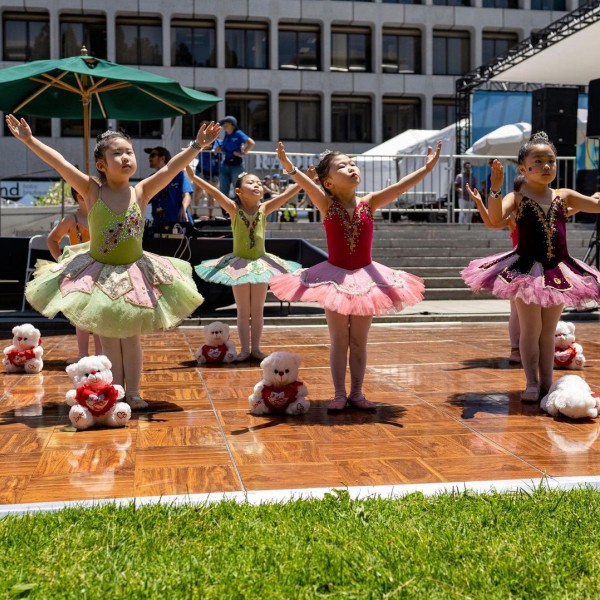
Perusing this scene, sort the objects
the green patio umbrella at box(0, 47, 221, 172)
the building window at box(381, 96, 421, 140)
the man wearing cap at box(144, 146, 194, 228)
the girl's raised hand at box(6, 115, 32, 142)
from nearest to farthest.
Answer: the girl's raised hand at box(6, 115, 32, 142)
the green patio umbrella at box(0, 47, 221, 172)
the man wearing cap at box(144, 146, 194, 228)
the building window at box(381, 96, 421, 140)

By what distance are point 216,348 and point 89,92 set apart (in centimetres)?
526

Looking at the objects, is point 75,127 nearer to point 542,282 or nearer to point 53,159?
point 53,159

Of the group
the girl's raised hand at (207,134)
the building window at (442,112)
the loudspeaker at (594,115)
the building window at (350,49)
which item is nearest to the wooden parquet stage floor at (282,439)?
the girl's raised hand at (207,134)

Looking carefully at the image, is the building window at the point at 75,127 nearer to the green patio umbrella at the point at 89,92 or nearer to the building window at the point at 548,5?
the building window at the point at 548,5

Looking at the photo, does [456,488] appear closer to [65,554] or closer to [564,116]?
[65,554]

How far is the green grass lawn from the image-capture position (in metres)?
3.01

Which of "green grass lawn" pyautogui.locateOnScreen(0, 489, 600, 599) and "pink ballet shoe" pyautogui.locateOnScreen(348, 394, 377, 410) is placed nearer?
"green grass lawn" pyautogui.locateOnScreen(0, 489, 600, 599)

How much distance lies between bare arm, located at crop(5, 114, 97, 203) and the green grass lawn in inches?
120

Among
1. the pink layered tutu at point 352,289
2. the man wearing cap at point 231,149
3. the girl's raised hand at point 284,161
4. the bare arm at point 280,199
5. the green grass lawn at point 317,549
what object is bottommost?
the green grass lawn at point 317,549

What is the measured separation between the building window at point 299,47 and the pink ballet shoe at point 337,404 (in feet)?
142

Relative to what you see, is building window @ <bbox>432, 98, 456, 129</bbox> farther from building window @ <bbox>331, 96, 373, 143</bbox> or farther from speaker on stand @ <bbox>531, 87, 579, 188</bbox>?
speaker on stand @ <bbox>531, 87, 579, 188</bbox>

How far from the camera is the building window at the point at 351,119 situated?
48438 millimetres

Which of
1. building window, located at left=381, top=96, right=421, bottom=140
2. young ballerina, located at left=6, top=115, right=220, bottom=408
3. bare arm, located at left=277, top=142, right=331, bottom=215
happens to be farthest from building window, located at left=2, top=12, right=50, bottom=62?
bare arm, located at left=277, top=142, right=331, bottom=215

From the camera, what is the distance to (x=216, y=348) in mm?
8867
